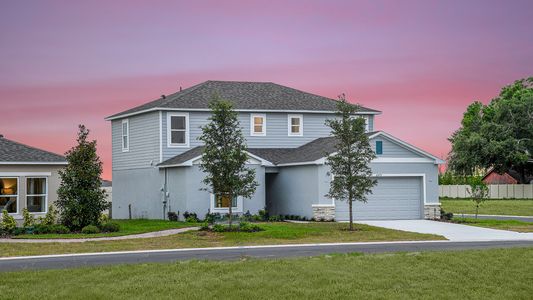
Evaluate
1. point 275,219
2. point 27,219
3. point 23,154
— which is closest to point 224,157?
point 275,219

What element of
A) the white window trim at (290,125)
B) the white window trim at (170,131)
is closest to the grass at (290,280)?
the white window trim at (170,131)

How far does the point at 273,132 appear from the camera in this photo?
45562mm

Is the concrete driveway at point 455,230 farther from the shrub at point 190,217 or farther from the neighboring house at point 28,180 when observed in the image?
the neighboring house at point 28,180

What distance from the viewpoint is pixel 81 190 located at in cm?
3288

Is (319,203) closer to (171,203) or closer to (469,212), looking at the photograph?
(171,203)

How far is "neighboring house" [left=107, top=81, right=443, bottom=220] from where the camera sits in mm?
39688

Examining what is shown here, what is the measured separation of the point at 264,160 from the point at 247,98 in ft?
21.4

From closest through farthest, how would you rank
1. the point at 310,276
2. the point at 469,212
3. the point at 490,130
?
the point at 310,276
the point at 469,212
the point at 490,130

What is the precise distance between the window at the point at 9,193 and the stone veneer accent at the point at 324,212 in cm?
1441

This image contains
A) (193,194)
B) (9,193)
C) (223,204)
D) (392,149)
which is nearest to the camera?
(9,193)

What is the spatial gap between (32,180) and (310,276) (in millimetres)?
22114

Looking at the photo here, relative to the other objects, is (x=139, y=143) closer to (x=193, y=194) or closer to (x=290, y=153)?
(x=193, y=194)

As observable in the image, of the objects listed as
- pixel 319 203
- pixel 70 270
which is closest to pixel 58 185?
pixel 319 203

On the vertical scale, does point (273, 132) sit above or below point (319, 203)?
above
